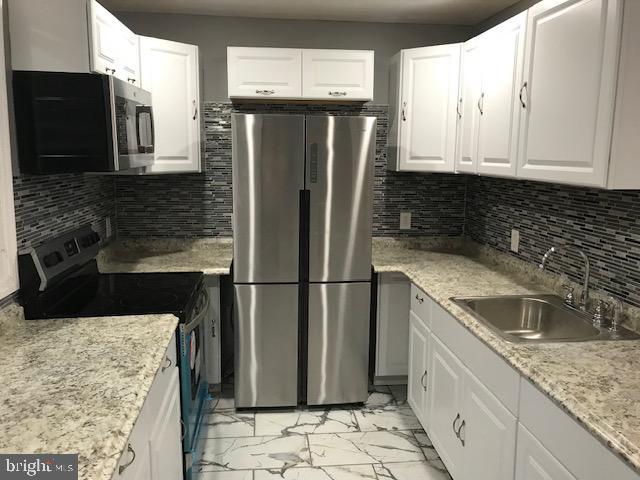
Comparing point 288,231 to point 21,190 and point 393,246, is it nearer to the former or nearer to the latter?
point 393,246

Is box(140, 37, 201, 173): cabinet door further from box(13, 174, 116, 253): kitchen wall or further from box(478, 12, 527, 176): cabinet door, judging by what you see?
box(478, 12, 527, 176): cabinet door

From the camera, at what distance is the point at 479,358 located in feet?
6.36

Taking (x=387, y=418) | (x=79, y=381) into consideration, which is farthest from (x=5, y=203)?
(x=387, y=418)

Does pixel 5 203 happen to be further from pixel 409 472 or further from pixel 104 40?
pixel 409 472

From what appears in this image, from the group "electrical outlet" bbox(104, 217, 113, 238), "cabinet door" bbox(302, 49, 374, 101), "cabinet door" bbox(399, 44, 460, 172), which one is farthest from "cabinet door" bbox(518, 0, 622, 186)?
"electrical outlet" bbox(104, 217, 113, 238)

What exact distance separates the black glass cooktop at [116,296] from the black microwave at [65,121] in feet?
1.68

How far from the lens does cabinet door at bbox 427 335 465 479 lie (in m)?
2.17

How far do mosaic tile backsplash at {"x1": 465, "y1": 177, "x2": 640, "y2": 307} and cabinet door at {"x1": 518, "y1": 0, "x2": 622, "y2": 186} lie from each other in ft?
1.05

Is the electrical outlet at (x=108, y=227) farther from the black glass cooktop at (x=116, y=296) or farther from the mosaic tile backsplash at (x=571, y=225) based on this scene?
the mosaic tile backsplash at (x=571, y=225)

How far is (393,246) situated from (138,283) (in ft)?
5.78

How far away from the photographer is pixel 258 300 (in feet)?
9.71

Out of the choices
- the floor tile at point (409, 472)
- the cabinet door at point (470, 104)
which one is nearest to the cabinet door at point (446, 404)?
the floor tile at point (409, 472)

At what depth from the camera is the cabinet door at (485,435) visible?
1.72 m

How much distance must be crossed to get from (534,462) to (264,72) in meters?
2.42
